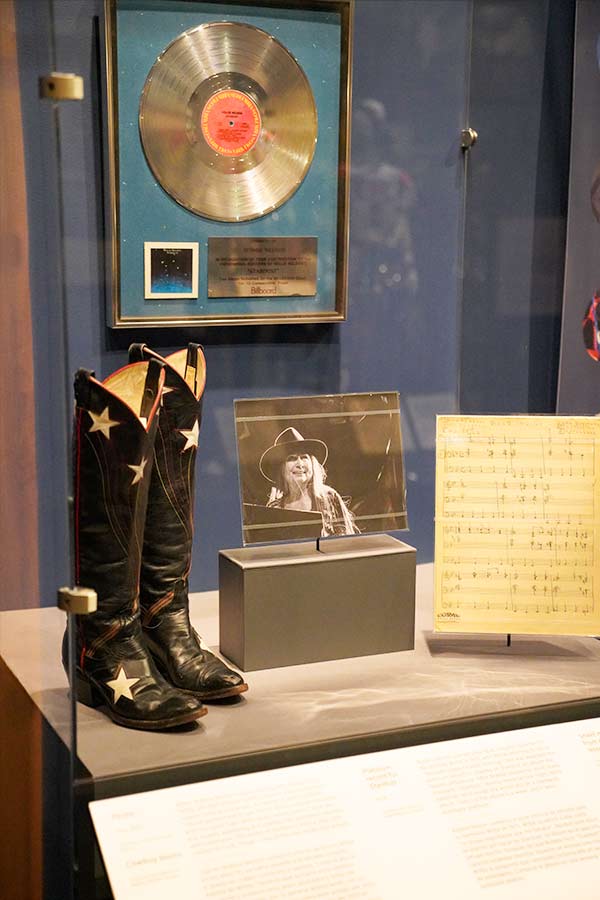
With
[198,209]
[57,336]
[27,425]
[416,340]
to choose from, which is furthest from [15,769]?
[416,340]

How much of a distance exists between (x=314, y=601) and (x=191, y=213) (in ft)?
2.48

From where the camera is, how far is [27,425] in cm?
160

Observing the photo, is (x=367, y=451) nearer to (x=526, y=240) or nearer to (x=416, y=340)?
(x=416, y=340)

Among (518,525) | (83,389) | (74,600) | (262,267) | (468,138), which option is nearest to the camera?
(74,600)

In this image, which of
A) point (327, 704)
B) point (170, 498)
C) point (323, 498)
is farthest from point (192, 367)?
point (327, 704)

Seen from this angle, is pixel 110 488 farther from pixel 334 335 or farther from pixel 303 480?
pixel 334 335

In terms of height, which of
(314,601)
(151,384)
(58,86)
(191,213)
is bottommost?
(314,601)

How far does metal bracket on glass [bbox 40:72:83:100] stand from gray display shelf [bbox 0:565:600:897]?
2.18 feet

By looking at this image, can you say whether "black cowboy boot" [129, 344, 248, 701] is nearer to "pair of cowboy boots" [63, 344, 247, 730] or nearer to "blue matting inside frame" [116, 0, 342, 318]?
"pair of cowboy boots" [63, 344, 247, 730]

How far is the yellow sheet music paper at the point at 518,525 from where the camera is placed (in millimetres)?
2127

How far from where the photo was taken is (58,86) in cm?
144

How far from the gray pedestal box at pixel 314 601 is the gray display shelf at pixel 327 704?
3cm

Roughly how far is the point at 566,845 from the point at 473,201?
1280 millimetres

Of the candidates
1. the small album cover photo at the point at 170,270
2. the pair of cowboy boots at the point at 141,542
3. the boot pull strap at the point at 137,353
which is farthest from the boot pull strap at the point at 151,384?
the small album cover photo at the point at 170,270
